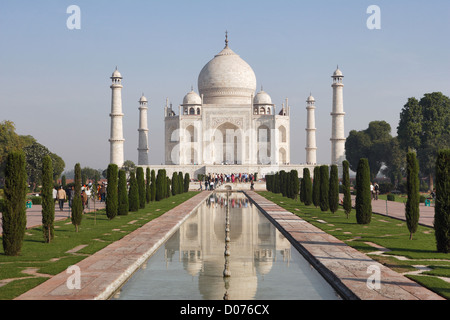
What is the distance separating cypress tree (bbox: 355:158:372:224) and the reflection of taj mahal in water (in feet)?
7.49

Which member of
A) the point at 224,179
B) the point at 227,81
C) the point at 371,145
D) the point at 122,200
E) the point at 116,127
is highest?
the point at 227,81

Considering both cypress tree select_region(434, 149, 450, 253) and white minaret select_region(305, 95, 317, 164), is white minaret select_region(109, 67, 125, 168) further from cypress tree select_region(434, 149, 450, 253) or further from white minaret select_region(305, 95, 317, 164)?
cypress tree select_region(434, 149, 450, 253)

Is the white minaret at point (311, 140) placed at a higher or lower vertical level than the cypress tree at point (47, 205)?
Result: higher

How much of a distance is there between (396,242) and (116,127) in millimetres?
37963

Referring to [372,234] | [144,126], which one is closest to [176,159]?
[144,126]

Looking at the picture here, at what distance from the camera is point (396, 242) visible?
10688mm

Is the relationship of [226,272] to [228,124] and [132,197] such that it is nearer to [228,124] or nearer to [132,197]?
[132,197]

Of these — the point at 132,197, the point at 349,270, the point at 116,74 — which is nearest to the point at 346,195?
the point at 132,197

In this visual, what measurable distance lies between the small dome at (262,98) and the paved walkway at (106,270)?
43041mm

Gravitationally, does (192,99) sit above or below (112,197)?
above

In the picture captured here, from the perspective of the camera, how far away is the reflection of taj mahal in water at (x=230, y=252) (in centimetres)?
712

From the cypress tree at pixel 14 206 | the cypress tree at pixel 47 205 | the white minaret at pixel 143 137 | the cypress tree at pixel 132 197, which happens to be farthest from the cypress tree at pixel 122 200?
the white minaret at pixel 143 137

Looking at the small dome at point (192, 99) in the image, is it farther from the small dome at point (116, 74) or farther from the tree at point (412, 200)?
the tree at point (412, 200)
